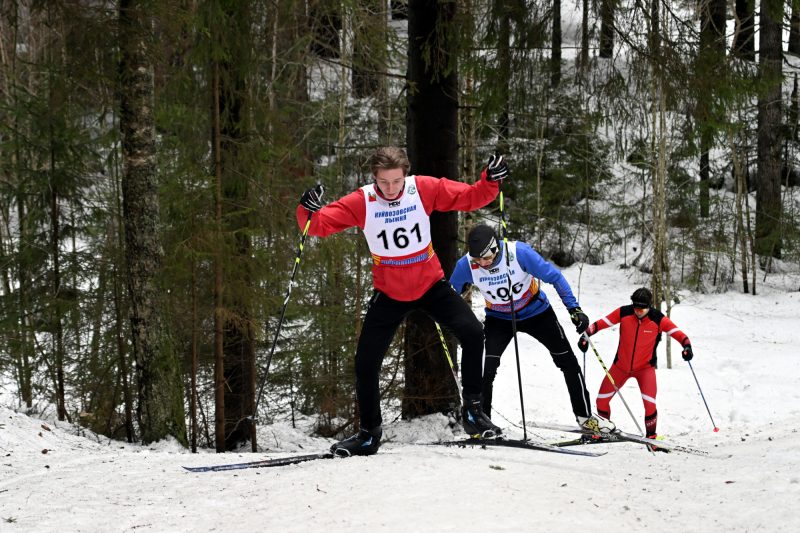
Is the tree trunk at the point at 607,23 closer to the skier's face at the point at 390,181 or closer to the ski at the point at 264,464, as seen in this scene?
the skier's face at the point at 390,181

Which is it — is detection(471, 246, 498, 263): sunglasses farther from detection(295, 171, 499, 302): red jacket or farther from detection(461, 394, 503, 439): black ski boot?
detection(461, 394, 503, 439): black ski boot

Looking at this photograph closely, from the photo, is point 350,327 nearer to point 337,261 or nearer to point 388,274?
point 337,261

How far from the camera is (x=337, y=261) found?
27.9 feet

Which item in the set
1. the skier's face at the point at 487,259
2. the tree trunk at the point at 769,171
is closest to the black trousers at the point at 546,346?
the skier's face at the point at 487,259

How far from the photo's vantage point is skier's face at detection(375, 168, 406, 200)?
479 centimetres

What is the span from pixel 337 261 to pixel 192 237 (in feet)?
6.02

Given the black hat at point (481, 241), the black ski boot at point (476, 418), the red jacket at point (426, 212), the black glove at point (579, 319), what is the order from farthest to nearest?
1. the black glove at point (579, 319)
2. the black hat at point (481, 241)
3. the black ski boot at point (476, 418)
4. the red jacket at point (426, 212)

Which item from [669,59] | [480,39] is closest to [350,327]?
[480,39]

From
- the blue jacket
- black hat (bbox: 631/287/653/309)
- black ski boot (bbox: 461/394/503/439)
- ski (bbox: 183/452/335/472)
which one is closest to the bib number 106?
the blue jacket

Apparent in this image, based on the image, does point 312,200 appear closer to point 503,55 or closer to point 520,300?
point 520,300

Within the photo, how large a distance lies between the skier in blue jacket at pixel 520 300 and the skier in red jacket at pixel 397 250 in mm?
873

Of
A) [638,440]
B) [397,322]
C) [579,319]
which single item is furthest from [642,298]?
[397,322]

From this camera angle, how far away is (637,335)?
8172 millimetres

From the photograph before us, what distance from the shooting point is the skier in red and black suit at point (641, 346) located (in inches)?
319
